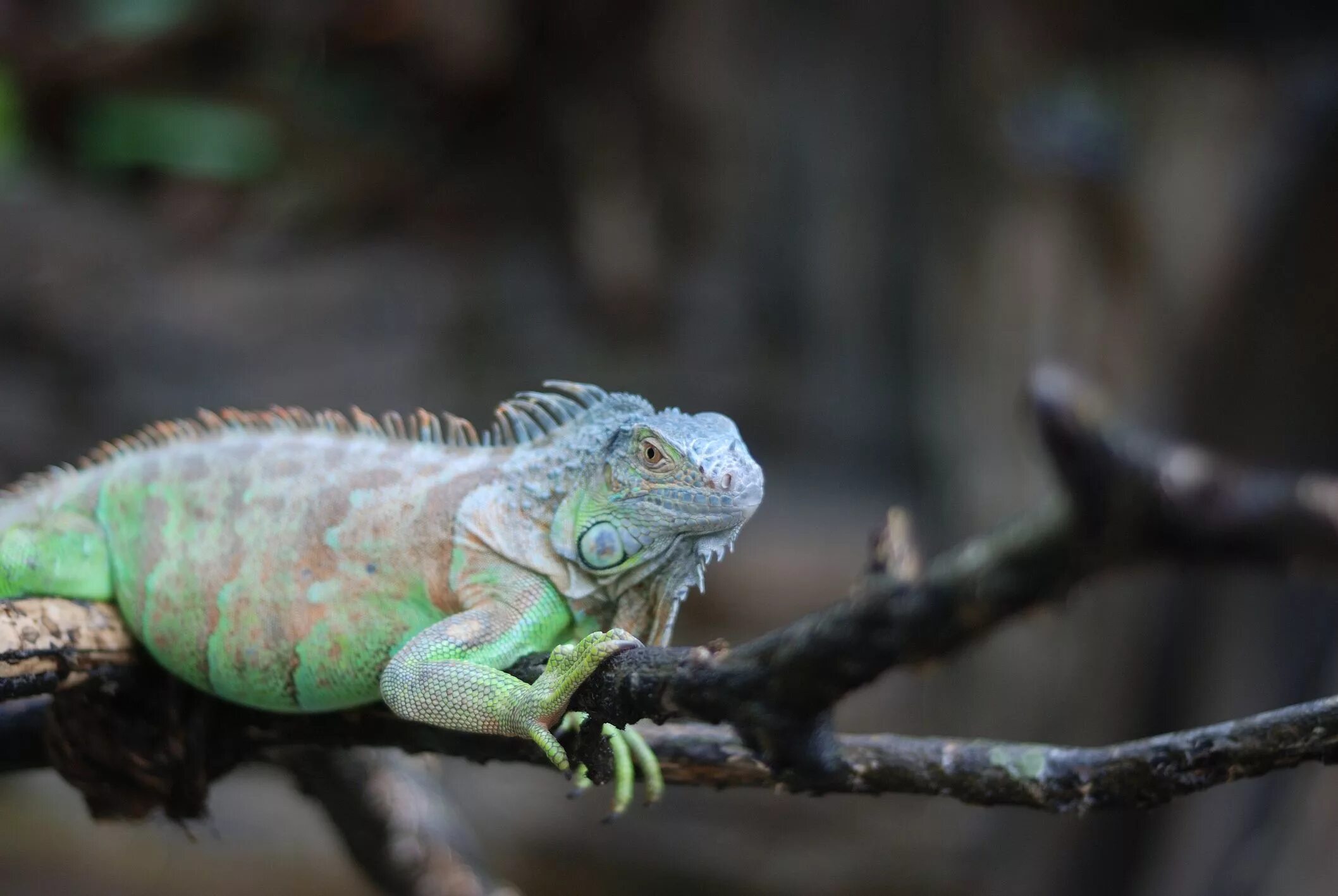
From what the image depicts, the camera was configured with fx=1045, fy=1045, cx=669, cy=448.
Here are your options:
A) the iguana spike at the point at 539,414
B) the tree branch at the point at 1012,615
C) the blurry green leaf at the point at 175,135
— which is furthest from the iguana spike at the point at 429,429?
the blurry green leaf at the point at 175,135

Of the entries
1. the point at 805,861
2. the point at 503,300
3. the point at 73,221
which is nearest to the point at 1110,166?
the point at 503,300

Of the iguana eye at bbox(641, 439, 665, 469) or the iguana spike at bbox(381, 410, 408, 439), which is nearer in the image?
the iguana eye at bbox(641, 439, 665, 469)

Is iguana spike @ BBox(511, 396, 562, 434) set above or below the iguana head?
above

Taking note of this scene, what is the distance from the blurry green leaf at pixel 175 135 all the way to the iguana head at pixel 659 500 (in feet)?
29.1

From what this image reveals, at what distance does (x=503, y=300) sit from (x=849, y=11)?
16.7ft

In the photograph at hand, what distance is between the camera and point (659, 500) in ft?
11.2

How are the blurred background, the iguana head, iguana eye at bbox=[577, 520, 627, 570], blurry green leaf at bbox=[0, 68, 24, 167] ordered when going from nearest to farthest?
the iguana head < iguana eye at bbox=[577, 520, 627, 570] < the blurred background < blurry green leaf at bbox=[0, 68, 24, 167]

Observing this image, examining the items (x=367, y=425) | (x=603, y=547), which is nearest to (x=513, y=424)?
(x=367, y=425)

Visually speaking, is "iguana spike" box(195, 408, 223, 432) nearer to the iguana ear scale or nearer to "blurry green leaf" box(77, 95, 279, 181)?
the iguana ear scale

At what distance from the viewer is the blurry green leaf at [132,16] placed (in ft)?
33.9

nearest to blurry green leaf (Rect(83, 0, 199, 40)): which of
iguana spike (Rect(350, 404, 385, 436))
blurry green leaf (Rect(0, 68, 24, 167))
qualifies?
blurry green leaf (Rect(0, 68, 24, 167))

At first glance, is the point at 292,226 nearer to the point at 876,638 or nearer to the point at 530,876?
the point at 530,876

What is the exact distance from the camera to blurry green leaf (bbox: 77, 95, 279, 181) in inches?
422

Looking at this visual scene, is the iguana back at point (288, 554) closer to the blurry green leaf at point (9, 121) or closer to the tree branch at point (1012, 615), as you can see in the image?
the tree branch at point (1012, 615)
